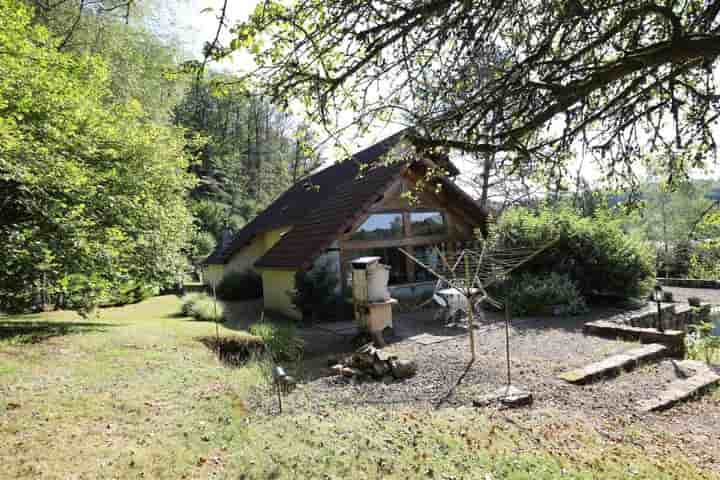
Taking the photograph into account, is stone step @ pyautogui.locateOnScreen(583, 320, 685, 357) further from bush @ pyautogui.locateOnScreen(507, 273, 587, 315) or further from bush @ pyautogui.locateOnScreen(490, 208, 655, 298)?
bush @ pyautogui.locateOnScreen(490, 208, 655, 298)

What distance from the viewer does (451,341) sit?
8.62 meters

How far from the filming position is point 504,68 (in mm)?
4117

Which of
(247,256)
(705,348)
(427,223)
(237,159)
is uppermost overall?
(237,159)

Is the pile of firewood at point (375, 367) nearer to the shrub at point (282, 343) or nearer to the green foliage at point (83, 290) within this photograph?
the shrub at point (282, 343)

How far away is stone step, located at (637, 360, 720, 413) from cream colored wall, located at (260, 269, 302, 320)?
8.36m

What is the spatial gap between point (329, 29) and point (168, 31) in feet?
56.1

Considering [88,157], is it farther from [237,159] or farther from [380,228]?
[237,159]

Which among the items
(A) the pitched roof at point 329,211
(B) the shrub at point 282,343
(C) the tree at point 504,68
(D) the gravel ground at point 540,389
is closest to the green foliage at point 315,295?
(A) the pitched roof at point 329,211

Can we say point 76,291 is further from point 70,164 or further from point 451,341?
point 451,341

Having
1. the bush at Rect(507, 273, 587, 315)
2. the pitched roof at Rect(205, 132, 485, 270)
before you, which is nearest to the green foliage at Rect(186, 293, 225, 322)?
the pitched roof at Rect(205, 132, 485, 270)

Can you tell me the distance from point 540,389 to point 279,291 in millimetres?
8827

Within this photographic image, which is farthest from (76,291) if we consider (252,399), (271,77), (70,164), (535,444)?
(535,444)

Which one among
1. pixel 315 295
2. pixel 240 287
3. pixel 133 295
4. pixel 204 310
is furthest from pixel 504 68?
pixel 133 295

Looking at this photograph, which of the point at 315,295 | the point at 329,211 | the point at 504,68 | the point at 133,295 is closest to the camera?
the point at 504,68
